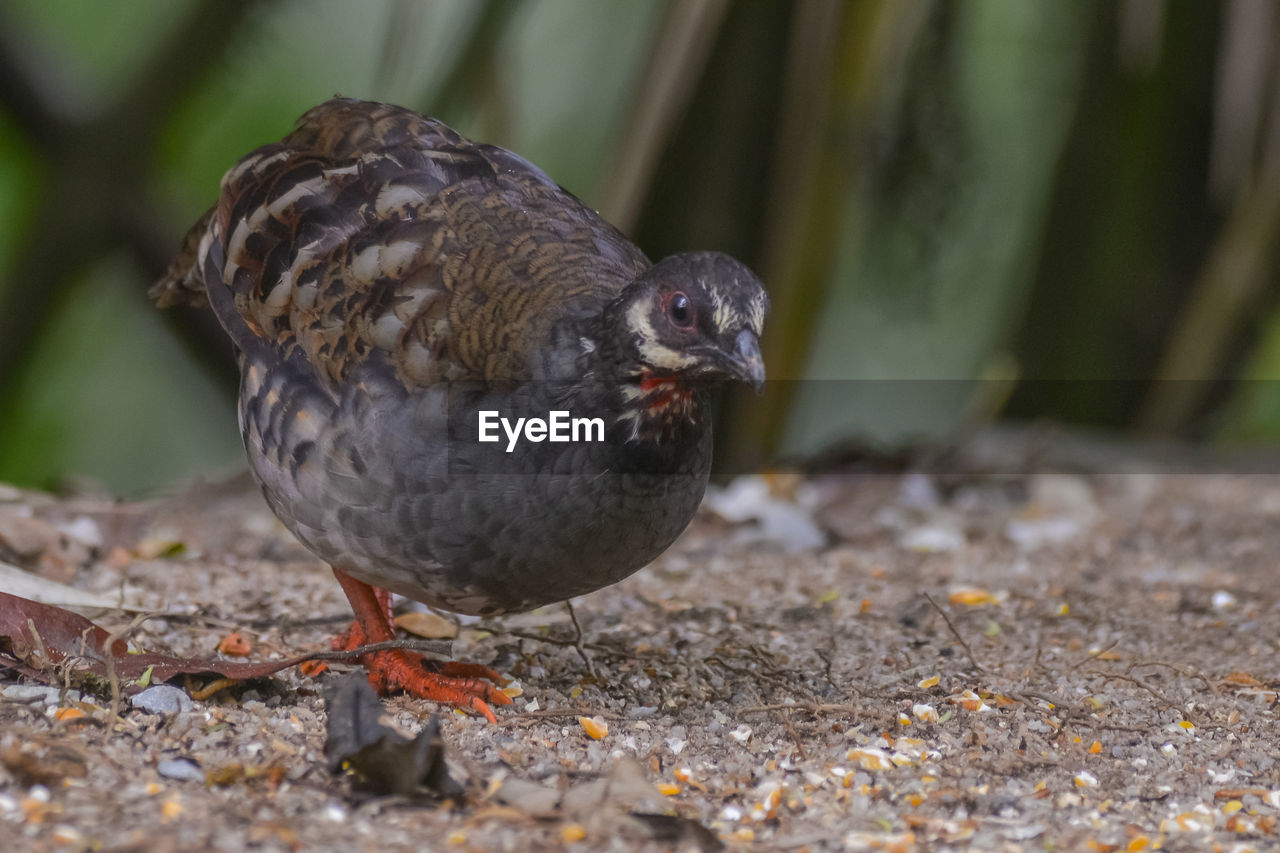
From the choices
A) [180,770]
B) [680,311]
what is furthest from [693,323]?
[180,770]

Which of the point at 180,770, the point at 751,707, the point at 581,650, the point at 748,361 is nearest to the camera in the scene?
the point at 180,770

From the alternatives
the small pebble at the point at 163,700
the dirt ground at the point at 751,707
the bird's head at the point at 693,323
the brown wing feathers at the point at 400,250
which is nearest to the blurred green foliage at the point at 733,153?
the dirt ground at the point at 751,707

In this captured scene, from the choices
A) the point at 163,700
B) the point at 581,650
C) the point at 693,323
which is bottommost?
the point at 581,650

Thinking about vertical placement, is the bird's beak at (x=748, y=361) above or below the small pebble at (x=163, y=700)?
above

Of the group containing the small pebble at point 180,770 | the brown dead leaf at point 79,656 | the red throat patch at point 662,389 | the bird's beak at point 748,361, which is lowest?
the small pebble at point 180,770

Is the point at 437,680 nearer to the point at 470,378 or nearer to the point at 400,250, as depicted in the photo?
the point at 470,378

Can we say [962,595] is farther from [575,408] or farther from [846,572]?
[575,408]

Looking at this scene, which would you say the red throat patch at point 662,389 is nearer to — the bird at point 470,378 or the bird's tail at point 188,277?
the bird at point 470,378
